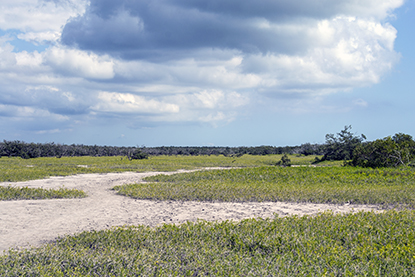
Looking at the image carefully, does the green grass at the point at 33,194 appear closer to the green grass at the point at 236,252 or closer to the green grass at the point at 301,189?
the green grass at the point at 301,189

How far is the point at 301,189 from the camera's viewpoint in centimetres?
1647

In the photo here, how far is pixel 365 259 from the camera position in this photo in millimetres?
6648

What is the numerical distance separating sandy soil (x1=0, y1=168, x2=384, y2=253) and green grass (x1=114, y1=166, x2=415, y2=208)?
32.4 inches

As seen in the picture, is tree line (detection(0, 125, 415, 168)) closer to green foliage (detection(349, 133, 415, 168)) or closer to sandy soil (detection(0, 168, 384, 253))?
green foliage (detection(349, 133, 415, 168))

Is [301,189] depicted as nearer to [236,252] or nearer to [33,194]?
[236,252]

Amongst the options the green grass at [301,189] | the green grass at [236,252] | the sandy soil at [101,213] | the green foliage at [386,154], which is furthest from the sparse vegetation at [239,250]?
the green foliage at [386,154]

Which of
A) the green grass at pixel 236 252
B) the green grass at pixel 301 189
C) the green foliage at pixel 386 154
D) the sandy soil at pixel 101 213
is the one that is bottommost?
the sandy soil at pixel 101 213

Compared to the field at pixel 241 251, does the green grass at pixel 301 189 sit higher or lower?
higher

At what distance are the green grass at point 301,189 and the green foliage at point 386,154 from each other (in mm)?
5281

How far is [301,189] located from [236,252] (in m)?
9.87

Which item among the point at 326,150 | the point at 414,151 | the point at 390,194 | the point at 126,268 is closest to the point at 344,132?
the point at 326,150

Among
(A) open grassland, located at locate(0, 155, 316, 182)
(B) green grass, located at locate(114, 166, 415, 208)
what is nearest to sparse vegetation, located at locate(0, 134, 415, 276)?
(B) green grass, located at locate(114, 166, 415, 208)

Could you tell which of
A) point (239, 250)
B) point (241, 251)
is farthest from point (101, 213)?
point (241, 251)

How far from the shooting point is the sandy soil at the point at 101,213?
9.62 metres
